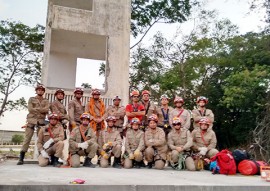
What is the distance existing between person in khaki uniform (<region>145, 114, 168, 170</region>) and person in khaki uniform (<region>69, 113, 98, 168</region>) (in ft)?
4.41

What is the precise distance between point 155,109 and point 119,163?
5.92 feet

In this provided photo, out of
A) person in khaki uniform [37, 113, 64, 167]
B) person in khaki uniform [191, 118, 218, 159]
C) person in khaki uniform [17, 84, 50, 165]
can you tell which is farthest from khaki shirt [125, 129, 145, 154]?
person in khaki uniform [17, 84, 50, 165]

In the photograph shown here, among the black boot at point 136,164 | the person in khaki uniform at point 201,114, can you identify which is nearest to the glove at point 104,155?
the black boot at point 136,164

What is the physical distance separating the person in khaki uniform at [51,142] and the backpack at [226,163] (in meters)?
3.72

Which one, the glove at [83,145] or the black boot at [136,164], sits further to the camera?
the black boot at [136,164]

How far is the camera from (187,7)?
66.4 feet

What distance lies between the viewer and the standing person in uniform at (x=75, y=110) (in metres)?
8.39

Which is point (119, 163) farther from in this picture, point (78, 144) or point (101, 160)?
point (78, 144)

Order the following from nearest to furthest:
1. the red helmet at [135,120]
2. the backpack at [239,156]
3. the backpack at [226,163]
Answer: the backpack at [226,163] → the backpack at [239,156] → the red helmet at [135,120]

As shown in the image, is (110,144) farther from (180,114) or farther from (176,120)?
(180,114)

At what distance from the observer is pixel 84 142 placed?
7.67 m

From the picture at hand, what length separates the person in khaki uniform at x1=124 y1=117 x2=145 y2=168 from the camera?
7.87m

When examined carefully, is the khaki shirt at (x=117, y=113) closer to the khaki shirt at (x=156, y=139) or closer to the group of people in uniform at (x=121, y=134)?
the group of people in uniform at (x=121, y=134)

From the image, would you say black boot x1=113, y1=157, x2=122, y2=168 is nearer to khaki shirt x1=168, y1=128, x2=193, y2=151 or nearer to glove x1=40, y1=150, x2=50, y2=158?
khaki shirt x1=168, y1=128, x2=193, y2=151
